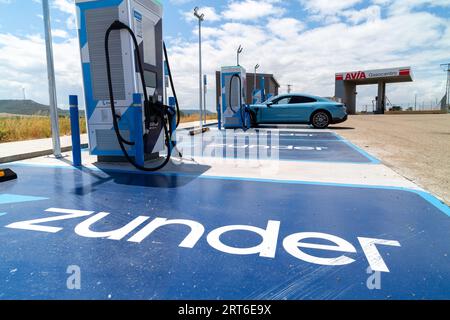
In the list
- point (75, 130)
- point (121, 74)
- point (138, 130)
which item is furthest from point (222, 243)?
point (75, 130)

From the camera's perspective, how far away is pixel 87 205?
10.4 ft

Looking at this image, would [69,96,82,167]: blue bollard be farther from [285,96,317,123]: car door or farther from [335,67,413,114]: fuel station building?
[335,67,413,114]: fuel station building

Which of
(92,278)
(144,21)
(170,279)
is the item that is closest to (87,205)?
(92,278)

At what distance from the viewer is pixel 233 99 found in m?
13.4

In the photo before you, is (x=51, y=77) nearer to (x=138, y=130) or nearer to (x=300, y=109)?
(x=138, y=130)

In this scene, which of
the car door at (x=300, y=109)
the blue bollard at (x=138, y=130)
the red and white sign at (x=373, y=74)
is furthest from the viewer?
the red and white sign at (x=373, y=74)

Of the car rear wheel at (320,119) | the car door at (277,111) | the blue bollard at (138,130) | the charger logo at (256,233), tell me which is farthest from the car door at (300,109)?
the charger logo at (256,233)

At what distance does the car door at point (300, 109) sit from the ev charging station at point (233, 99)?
76.1 inches

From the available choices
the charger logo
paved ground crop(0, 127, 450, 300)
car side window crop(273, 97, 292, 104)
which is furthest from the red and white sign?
the charger logo

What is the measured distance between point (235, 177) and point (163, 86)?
8.52 ft

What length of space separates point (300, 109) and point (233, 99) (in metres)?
3.01

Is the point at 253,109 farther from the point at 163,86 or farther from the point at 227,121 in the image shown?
the point at 163,86

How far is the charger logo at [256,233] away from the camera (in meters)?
2.12

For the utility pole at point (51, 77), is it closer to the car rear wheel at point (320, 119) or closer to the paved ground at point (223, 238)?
the paved ground at point (223, 238)
